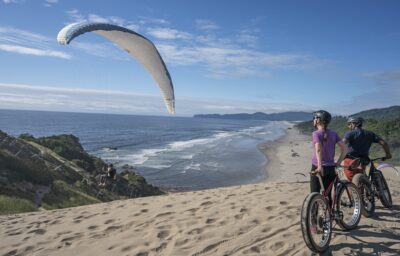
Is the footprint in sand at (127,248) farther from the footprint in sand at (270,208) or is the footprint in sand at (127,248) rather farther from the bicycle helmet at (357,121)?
the bicycle helmet at (357,121)

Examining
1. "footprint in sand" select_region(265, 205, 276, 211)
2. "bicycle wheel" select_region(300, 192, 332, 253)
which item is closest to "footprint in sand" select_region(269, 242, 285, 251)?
"bicycle wheel" select_region(300, 192, 332, 253)

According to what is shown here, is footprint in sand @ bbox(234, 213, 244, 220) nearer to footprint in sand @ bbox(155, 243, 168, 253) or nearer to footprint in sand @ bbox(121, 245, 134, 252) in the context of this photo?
footprint in sand @ bbox(155, 243, 168, 253)

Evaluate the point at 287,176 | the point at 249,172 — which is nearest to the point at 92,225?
the point at 287,176

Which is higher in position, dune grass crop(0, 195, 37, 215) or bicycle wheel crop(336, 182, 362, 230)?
bicycle wheel crop(336, 182, 362, 230)

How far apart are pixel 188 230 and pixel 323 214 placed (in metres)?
2.38

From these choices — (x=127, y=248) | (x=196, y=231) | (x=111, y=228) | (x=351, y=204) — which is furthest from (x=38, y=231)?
(x=351, y=204)

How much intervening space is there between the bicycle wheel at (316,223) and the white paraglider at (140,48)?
579 cm

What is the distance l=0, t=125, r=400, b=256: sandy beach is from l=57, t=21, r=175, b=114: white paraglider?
375 centimetres

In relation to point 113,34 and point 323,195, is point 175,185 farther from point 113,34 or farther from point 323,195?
point 323,195

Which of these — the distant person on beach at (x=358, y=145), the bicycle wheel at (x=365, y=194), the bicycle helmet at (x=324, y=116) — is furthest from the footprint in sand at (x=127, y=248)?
the distant person on beach at (x=358, y=145)

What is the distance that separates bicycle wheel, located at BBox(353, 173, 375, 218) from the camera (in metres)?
7.31

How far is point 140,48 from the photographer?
1066cm

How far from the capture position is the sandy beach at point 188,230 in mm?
5750

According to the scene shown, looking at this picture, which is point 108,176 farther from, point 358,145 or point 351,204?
point 351,204
